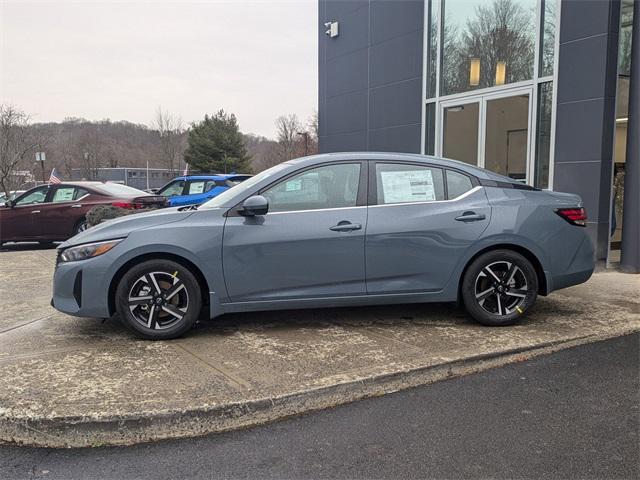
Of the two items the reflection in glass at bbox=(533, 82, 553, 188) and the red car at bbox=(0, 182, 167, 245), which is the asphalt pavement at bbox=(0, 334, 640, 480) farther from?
the red car at bbox=(0, 182, 167, 245)

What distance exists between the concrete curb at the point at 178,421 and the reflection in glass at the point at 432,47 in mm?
8248

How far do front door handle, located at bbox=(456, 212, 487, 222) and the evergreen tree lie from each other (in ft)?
177

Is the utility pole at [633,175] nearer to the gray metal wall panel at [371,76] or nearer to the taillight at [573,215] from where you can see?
the taillight at [573,215]

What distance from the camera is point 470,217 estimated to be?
16.2ft

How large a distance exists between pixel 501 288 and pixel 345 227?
5.03 ft

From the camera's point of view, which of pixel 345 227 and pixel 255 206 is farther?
pixel 345 227

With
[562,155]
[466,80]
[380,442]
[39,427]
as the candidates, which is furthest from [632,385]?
[466,80]

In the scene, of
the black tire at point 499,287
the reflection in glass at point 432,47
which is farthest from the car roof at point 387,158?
the reflection in glass at point 432,47

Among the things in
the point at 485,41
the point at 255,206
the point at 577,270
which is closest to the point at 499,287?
the point at 577,270

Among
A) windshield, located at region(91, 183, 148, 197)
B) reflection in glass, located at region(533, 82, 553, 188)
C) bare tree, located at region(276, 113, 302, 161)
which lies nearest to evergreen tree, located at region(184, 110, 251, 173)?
bare tree, located at region(276, 113, 302, 161)

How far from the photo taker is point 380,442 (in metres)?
3.11

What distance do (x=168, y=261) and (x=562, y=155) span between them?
6296 millimetres

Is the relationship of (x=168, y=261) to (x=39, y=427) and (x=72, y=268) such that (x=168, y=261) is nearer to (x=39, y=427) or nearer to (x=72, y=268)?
(x=72, y=268)

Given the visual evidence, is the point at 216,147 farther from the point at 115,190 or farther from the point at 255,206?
the point at 255,206
